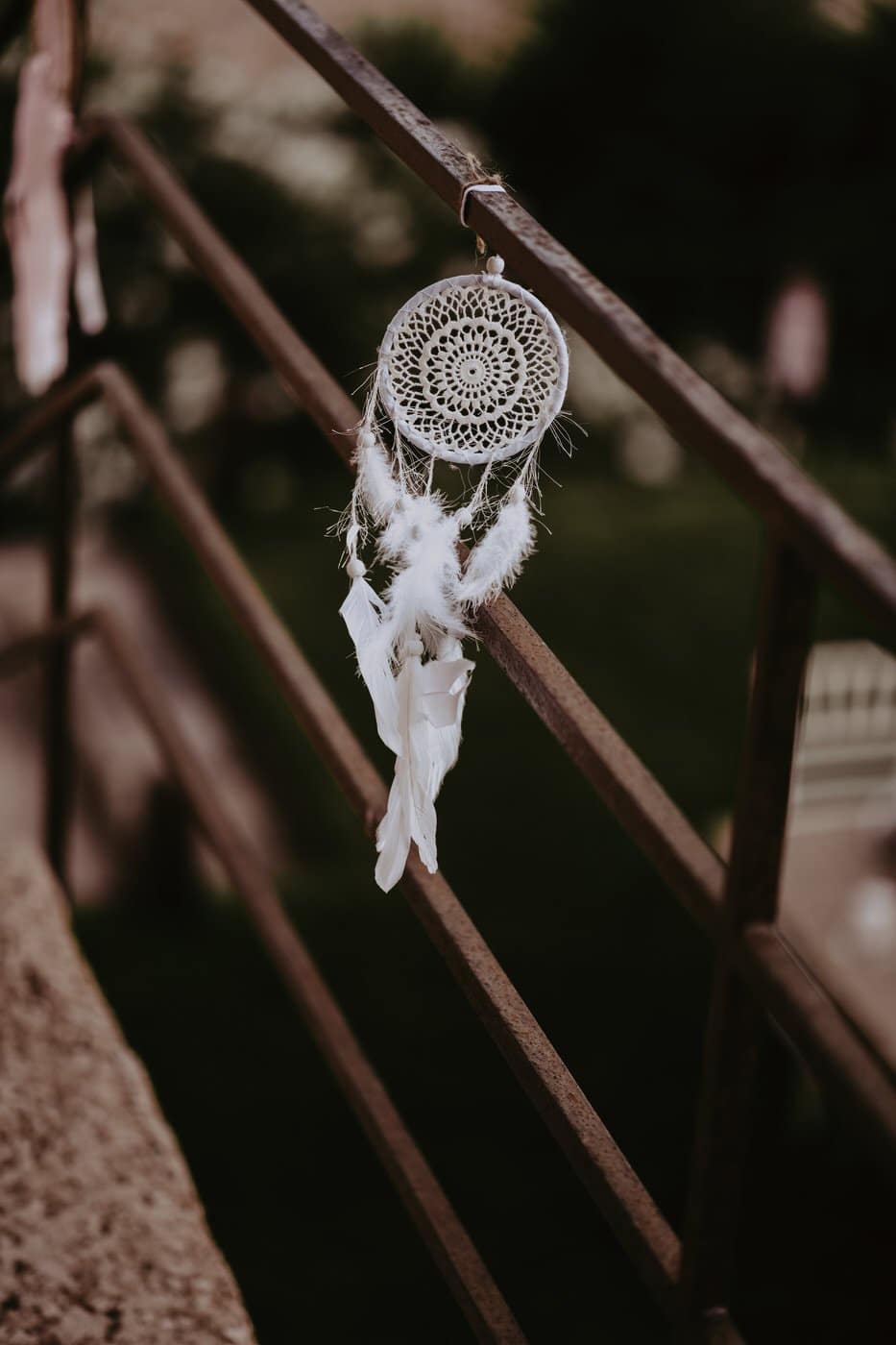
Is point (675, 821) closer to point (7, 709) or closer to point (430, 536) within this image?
point (430, 536)

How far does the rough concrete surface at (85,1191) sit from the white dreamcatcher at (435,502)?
1.21 feet

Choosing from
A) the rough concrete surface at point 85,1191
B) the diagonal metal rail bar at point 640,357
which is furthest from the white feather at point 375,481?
the rough concrete surface at point 85,1191

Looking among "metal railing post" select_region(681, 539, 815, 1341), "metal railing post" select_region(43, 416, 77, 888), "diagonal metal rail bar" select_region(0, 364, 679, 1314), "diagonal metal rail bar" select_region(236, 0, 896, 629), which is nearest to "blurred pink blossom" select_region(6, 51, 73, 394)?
"metal railing post" select_region(43, 416, 77, 888)

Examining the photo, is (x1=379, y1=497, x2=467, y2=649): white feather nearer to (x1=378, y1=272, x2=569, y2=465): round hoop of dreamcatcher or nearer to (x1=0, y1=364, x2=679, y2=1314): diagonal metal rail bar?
(x1=378, y1=272, x2=569, y2=465): round hoop of dreamcatcher

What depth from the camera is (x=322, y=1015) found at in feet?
3.36

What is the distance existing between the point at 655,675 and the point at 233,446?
276 centimetres

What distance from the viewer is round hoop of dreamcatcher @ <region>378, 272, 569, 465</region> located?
815mm

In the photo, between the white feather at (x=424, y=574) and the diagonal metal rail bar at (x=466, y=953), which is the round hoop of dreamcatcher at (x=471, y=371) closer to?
the white feather at (x=424, y=574)

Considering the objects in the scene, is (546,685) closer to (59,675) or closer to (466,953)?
(466,953)

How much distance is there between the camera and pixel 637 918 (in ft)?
13.6

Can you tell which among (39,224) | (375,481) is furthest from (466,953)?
(39,224)

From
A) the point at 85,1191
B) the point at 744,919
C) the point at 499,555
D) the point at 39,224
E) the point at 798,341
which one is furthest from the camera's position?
the point at 798,341

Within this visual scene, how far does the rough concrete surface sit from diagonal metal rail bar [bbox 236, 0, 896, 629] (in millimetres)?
704

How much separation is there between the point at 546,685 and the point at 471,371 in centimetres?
24
